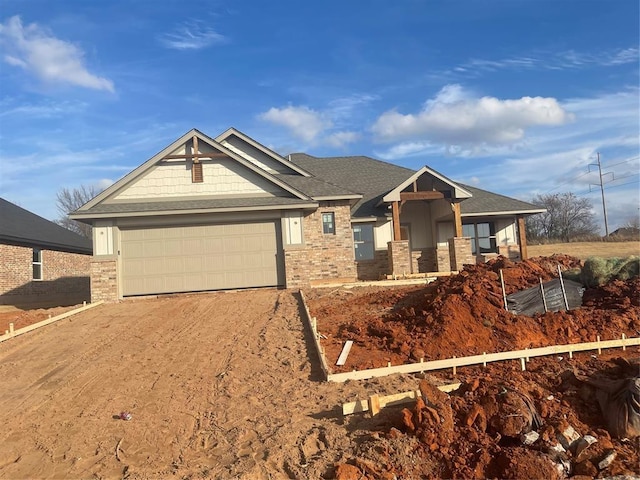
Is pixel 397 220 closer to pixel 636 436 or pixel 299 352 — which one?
pixel 299 352

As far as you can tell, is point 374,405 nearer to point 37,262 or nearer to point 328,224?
point 328,224

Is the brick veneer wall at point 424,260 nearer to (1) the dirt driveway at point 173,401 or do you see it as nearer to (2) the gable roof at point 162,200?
(2) the gable roof at point 162,200

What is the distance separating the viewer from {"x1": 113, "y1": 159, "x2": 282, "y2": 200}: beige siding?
16812mm

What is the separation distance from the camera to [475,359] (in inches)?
317

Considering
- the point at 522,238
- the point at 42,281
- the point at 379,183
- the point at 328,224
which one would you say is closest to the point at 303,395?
the point at 328,224

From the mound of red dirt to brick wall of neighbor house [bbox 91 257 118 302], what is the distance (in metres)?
7.36

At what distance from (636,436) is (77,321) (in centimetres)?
1259

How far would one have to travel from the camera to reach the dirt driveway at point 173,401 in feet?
18.4

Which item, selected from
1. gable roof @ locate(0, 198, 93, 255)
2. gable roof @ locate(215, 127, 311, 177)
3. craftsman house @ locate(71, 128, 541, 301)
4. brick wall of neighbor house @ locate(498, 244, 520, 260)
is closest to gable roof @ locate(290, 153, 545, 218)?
craftsman house @ locate(71, 128, 541, 301)

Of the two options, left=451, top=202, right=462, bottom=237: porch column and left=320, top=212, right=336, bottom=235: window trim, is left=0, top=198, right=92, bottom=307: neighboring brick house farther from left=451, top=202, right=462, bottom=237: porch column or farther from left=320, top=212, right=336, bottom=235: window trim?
left=451, top=202, right=462, bottom=237: porch column

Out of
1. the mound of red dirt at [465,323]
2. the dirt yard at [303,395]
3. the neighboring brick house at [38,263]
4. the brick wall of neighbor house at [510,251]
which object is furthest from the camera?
the brick wall of neighbor house at [510,251]

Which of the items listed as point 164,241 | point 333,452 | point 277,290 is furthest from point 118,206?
point 333,452

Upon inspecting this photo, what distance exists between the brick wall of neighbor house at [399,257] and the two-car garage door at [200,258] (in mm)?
4894

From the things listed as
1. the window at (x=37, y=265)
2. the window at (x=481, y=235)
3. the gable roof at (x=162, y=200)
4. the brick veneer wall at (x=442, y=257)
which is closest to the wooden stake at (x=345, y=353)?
the gable roof at (x=162, y=200)
